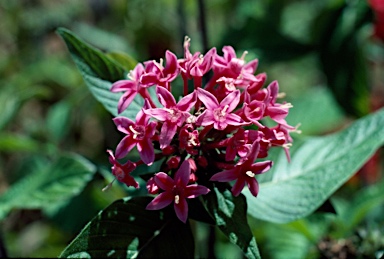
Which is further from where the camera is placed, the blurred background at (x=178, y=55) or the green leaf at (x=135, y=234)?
the blurred background at (x=178, y=55)

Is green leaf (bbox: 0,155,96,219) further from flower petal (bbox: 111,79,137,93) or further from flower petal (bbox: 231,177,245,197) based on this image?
flower petal (bbox: 231,177,245,197)

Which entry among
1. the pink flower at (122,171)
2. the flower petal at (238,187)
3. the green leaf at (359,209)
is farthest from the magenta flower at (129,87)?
the green leaf at (359,209)

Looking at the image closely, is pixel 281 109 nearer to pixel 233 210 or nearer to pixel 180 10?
pixel 233 210

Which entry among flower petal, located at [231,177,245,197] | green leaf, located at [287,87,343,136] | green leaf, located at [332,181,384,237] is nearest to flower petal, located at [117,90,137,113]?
flower petal, located at [231,177,245,197]

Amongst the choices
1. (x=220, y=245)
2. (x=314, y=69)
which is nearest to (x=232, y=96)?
(x=220, y=245)

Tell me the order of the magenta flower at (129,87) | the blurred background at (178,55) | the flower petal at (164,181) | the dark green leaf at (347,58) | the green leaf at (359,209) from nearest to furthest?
the flower petal at (164,181) < the magenta flower at (129,87) < the green leaf at (359,209) < the blurred background at (178,55) < the dark green leaf at (347,58)

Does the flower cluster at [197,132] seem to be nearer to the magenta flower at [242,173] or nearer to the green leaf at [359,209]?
the magenta flower at [242,173]

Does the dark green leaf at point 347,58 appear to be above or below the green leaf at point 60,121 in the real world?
above

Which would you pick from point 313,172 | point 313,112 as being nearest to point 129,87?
point 313,172

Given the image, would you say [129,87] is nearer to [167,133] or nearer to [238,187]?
[167,133]
